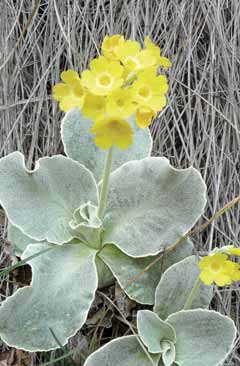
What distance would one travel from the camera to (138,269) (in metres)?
1.20

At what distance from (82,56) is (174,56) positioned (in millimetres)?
201

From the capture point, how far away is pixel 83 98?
96cm

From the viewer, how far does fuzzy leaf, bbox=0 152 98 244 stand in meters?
1.21

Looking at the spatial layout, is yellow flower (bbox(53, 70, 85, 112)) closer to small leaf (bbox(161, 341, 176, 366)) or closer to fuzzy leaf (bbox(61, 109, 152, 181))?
fuzzy leaf (bbox(61, 109, 152, 181))

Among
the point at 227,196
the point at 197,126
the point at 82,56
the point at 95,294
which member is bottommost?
the point at 95,294

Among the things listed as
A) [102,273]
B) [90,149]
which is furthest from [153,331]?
[90,149]

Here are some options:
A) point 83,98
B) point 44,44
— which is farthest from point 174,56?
point 83,98

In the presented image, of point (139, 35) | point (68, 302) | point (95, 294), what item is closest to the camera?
point (68, 302)

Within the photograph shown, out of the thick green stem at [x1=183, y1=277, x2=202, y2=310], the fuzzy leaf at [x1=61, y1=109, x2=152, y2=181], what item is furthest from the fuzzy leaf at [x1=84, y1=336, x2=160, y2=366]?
the fuzzy leaf at [x1=61, y1=109, x2=152, y2=181]

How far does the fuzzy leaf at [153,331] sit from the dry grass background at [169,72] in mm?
246

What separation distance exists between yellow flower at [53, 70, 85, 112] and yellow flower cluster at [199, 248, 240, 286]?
12.4 inches

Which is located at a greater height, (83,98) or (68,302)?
(83,98)

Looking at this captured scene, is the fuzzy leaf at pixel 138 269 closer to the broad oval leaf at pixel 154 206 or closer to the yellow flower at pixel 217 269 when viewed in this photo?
the broad oval leaf at pixel 154 206

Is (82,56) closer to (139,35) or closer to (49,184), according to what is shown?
(139,35)
